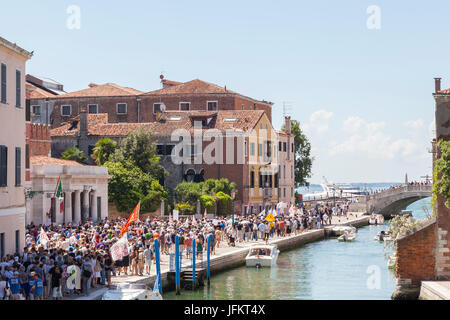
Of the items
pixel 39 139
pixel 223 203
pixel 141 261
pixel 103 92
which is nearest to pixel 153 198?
pixel 223 203

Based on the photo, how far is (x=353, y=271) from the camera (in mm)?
42781

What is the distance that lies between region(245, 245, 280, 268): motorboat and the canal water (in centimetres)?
37

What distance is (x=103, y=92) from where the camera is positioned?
75.8 metres

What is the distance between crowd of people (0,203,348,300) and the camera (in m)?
22.5

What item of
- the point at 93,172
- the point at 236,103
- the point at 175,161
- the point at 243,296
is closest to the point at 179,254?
the point at 243,296

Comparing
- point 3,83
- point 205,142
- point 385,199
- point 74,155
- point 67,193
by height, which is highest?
point 3,83

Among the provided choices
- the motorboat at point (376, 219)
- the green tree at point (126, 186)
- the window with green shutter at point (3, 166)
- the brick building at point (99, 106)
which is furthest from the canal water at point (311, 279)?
the brick building at point (99, 106)

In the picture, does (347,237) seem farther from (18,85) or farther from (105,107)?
(18,85)

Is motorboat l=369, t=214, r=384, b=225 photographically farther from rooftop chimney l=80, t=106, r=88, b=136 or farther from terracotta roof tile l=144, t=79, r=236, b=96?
rooftop chimney l=80, t=106, r=88, b=136

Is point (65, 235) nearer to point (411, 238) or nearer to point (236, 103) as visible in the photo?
point (411, 238)

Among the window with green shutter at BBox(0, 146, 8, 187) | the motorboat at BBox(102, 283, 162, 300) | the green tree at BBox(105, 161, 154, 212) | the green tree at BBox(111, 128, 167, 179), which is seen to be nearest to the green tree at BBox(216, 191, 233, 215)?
the green tree at BBox(111, 128, 167, 179)

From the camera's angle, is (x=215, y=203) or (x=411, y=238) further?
(x=215, y=203)

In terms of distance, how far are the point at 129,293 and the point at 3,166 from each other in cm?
659
